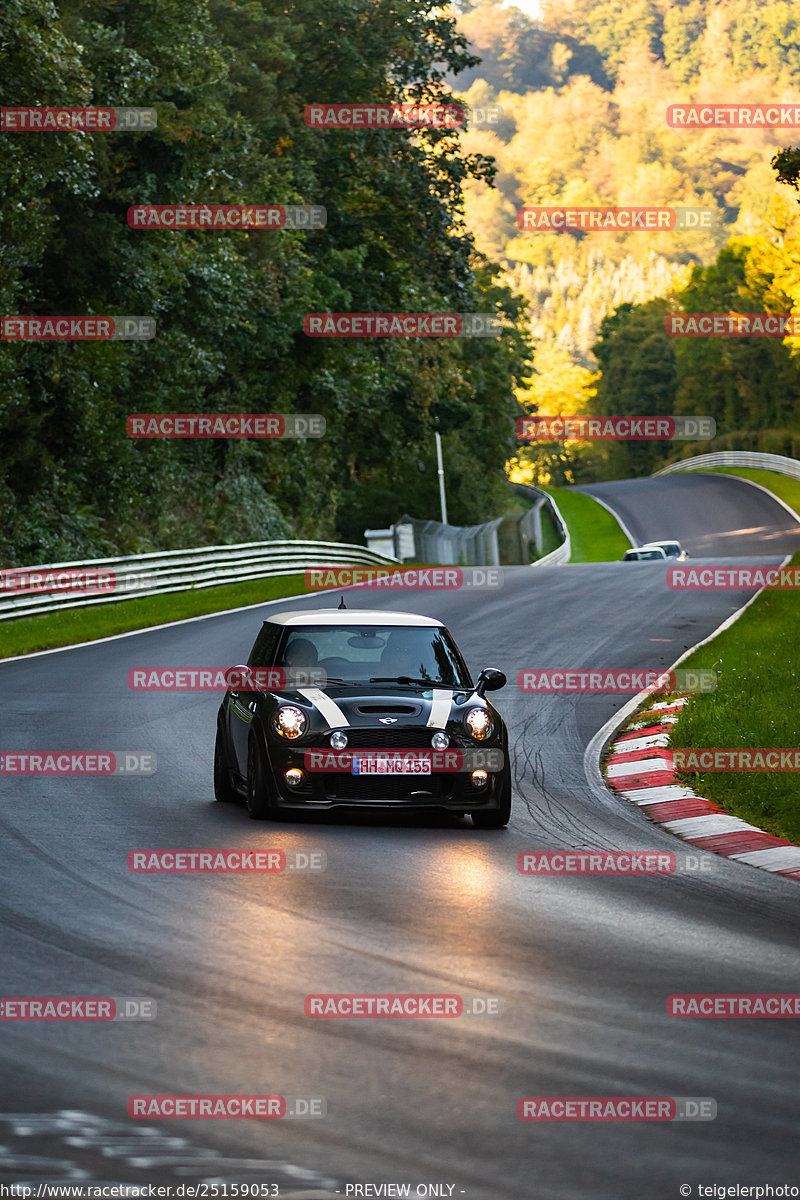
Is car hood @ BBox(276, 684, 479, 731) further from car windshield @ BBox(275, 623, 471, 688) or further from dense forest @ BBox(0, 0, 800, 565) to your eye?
dense forest @ BBox(0, 0, 800, 565)

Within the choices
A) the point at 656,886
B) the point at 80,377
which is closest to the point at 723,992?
the point at 656,886

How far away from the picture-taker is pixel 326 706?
1069 centimetres

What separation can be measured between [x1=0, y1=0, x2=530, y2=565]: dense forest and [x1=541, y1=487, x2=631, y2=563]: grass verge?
58.4 ft

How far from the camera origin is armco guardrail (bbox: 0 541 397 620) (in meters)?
29.0

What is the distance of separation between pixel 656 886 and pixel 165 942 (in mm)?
2957

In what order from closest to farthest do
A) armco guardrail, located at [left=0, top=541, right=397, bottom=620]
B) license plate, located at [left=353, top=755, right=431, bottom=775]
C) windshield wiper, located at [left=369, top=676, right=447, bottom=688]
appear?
license plate, located at [left=353, top=755, right=431, bottom=775] < windshield wiper, located at [left=369, top=676, right=447, bottom=688] < armco guardrail, located at [left=0, top=541, right=397, bottom=620]

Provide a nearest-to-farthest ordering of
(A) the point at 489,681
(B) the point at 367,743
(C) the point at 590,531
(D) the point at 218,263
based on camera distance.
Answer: (B) the point at 367,743 < (A) the point at 489,681 < (D) the point at 218,263 < (C) the point at 590,531

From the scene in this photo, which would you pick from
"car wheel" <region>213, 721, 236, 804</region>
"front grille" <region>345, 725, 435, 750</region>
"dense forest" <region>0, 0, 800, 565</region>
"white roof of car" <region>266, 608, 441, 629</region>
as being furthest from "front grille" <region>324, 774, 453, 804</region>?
"dense forest" <region>0, 0, 800, 565</region>

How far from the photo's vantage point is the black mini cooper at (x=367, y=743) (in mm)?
10516

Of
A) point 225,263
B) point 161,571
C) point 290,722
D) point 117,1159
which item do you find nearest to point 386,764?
point 290,722

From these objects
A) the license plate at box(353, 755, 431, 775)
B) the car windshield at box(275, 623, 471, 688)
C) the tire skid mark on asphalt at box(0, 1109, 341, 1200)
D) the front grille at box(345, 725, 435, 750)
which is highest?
the car windshield at box(275, 623, 471, 688)

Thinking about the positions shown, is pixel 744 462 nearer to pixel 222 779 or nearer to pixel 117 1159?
pixel 222 779

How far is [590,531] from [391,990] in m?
80.2

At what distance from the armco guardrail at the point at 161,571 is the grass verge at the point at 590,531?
30607 mm
